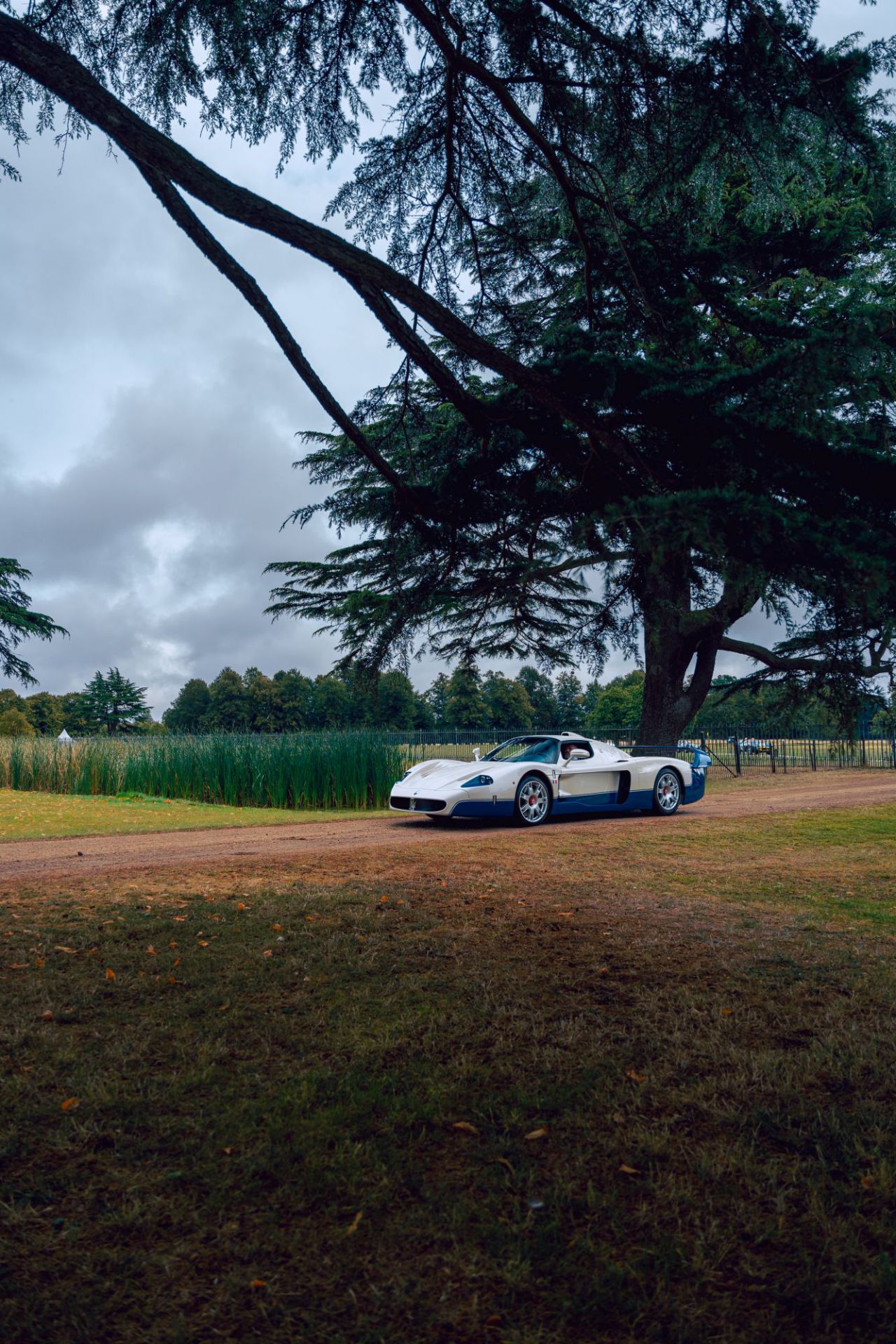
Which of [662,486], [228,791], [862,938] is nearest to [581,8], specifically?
[662,486]

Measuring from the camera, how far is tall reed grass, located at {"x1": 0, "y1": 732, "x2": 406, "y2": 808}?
61.0ft

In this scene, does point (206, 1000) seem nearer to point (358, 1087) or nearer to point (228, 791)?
point (358, 1087)

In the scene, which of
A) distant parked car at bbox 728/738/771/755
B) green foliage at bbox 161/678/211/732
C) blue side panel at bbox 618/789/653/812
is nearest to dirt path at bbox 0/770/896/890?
blue side panel at bbox 618/789/653/812

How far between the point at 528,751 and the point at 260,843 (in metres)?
4.79

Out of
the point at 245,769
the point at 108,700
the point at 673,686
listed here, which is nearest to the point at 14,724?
the point at 108,700

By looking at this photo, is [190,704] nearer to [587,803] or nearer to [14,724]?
[14,724]

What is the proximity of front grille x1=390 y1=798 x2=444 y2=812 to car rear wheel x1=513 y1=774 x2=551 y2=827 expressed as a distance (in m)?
1.11

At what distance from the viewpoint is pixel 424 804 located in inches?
534

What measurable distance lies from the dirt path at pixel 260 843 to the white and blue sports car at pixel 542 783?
33 centimetres

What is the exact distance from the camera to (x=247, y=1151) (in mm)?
2947

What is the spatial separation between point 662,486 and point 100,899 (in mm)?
5171

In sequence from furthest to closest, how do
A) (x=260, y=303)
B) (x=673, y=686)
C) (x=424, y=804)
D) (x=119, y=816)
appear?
(x=673, y=686)
(x=119, y=816)
(x=424, y=804)
(x=260, y=303)

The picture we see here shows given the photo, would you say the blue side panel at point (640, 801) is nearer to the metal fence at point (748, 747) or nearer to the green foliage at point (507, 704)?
the metal fence at point (748, 747)

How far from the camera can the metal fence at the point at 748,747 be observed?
27.4 meters
